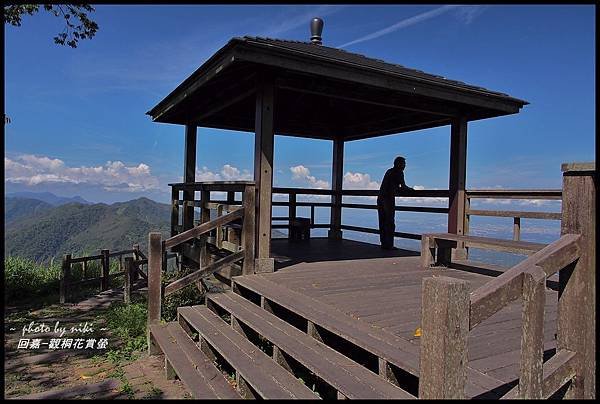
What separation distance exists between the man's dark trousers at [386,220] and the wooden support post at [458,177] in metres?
1.18

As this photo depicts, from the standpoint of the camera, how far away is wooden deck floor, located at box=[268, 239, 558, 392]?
8.80 feet

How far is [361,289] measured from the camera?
4.36m

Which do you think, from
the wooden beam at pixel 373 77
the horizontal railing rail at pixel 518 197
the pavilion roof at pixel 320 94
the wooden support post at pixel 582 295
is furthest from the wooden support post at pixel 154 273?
the horizontal railing rail at pixel 518 197

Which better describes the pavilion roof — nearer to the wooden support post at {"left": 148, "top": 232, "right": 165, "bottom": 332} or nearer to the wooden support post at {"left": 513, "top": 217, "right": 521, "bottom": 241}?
the wooden support post at {"left": 513, "top": 217, "right": 521, "bottom": 241}

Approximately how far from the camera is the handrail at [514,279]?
1673 mm

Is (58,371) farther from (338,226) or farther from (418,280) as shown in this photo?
→ (338,226)

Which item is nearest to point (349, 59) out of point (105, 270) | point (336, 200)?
point (336, 200)

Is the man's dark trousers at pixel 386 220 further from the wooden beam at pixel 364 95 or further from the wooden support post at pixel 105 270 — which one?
the wooden support post at pixel 105 270

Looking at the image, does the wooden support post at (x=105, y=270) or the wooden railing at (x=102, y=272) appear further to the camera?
the wooden support post at (x=105, y=270)

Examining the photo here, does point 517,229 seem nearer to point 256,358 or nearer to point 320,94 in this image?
point 320,94

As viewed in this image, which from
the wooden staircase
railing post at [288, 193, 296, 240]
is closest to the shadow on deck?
railing post at [288, 193, 296, 240]

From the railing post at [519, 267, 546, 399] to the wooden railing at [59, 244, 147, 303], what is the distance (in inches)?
324

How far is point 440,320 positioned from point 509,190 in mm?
4983

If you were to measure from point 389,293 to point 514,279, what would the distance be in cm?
245
